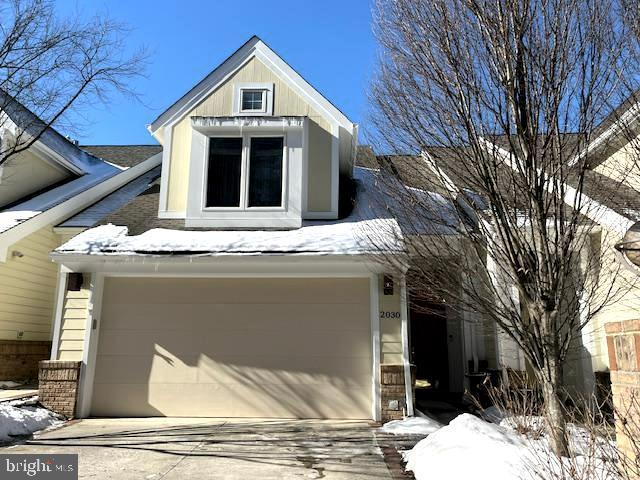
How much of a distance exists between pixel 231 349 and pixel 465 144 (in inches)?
215

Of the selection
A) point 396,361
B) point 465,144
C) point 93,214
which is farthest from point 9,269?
point 465,144

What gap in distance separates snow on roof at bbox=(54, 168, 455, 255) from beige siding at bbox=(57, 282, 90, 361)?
76 cm

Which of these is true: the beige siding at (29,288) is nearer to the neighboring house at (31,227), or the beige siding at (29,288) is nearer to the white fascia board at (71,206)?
the neighboring house at (31,227)

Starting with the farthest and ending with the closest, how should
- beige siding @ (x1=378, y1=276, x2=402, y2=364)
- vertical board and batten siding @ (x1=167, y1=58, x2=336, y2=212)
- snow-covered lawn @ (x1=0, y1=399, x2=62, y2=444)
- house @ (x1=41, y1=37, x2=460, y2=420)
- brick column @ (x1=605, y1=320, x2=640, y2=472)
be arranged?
vertical board and batten siding @ (x1=167, y1=58, x2=336, y2=212) < house @ (x1=41, y1=37, x2=460, y2=420) < beige siding @ (x1=378, y1=276, x2=402, y2=364) < snow-covered lawn @ (x1=0, y1=399, x2=62, y2=444) < brick column @ (x1=605, y1=320, x2=640, y2=472)

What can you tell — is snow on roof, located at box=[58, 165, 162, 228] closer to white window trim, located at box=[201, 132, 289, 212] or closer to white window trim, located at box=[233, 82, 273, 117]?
white window trim, located at box=[201, 132, 289, 212]

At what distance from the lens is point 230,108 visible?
10.4m

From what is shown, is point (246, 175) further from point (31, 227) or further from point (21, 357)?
point (21, 357)

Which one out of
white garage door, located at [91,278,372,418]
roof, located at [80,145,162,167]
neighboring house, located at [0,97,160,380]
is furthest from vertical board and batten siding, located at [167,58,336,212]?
roof, located at [80,145,162,167]

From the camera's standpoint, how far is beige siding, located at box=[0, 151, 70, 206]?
11.7 meters

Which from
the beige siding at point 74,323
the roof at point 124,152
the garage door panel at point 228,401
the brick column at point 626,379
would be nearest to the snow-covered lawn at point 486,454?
the brick column at point 626,379

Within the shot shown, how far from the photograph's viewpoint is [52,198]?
11.9 metres

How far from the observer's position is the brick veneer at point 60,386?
8.04 metres

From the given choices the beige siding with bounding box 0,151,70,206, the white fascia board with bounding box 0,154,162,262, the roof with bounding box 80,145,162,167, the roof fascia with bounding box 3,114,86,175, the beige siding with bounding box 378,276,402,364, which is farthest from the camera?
the roof with bounding box 80,145,162,167

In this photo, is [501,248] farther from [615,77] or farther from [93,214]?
[93,214]
